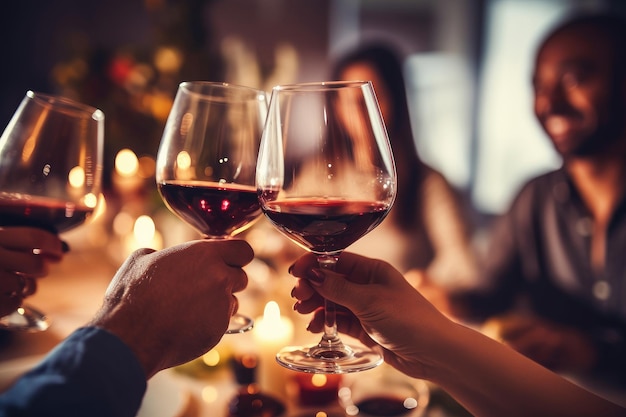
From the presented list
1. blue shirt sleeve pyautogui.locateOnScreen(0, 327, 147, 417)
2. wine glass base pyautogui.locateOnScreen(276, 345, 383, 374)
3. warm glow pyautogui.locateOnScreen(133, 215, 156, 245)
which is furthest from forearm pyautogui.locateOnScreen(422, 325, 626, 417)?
warm glow pyautogui.locateOnScreen(133, 215, 156, 245)

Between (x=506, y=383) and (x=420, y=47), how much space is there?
13.5ft

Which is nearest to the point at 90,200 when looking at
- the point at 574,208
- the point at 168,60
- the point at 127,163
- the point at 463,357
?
the point at 463,357

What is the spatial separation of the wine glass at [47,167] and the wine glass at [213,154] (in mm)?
224

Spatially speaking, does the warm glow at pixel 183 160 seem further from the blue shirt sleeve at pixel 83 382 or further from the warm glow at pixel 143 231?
the warm glow at pixel 143 231

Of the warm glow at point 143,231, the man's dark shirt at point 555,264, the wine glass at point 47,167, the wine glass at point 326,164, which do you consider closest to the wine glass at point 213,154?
the wine glass at point 326,164

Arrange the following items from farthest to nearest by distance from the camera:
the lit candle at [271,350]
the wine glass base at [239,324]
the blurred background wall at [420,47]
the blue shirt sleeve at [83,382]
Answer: the blurred background wall at [420,47], the lit candle at [271,350], the wine glass base at [239,324], the blue shirt sleeve at [83,382]

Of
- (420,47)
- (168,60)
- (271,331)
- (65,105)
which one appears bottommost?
(271,331)

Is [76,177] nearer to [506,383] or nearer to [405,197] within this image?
[506,383]

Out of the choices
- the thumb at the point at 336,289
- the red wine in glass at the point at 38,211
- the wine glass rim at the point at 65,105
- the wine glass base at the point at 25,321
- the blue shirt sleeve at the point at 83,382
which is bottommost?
the wine glass base at the point at 25,321

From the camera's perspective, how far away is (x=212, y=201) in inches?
33.4

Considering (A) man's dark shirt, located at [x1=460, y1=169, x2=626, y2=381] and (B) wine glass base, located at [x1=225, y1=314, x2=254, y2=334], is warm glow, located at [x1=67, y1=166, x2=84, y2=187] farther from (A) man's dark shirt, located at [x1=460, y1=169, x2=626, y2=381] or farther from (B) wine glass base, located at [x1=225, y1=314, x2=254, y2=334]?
(A) man's dark shirt, located at [x1=460, y1=169, x2=626, y2=381]

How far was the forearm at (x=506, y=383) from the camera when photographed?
78 cm

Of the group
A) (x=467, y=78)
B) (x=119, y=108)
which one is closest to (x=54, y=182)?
(x=119, y=108)

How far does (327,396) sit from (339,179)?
482 millimetres
